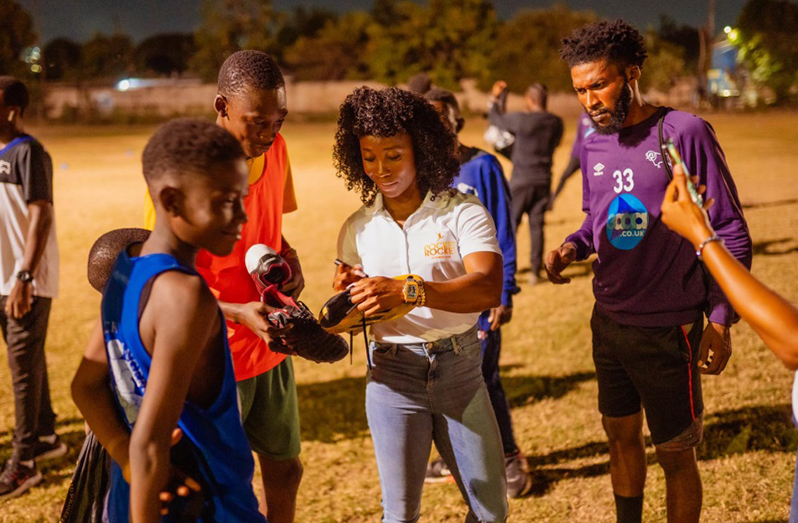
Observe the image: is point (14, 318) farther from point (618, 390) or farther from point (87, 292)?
point (87, 292)

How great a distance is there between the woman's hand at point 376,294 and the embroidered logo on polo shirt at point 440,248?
0.31 metres

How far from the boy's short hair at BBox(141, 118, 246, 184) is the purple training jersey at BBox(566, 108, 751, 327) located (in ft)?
5.86

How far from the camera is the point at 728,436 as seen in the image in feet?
16.5

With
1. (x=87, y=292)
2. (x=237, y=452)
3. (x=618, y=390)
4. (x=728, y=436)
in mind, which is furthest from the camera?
(x=87, y=292)

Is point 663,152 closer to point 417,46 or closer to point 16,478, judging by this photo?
point 16,478

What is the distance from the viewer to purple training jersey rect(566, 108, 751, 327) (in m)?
2.95

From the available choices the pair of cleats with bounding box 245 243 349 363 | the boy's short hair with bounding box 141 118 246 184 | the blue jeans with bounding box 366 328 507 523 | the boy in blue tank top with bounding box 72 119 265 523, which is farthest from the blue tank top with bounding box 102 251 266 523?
the blue jeans with bounding box 366 328 507 523

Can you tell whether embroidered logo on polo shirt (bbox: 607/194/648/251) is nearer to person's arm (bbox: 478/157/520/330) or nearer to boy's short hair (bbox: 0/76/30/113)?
person's arm (bbox: 478/157/520/330)

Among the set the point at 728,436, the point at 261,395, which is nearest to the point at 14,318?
the point at 261,395

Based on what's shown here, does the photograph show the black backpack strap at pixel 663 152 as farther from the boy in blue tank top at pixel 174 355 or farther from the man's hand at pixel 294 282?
the boy in blue tank top at pixel 174 355

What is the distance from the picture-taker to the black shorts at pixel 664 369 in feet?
10.2

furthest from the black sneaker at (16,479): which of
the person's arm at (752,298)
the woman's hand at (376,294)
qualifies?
the person's arm at (752,298)

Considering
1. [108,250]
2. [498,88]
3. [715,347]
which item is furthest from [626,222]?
[498,88]

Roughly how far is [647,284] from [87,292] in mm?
8561
